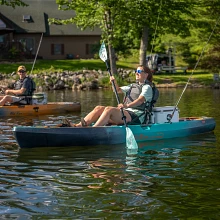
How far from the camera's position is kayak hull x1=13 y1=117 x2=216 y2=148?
1212 centimetres

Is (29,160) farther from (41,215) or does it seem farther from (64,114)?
(64,114)

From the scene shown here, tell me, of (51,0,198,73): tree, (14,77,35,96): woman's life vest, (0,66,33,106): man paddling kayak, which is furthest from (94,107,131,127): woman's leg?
(51,0,198,73): tree

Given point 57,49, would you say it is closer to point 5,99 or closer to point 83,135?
point 5,99

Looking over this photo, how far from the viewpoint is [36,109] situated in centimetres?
1908

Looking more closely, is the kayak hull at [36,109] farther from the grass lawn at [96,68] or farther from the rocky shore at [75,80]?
the grass lawn at [96,68]

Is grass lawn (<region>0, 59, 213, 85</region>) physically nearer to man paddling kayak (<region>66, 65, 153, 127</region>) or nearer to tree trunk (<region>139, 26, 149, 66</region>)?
tree trunk (<region>139, 26, 149, 66</region>)

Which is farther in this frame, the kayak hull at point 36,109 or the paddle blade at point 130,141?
the kayak hull at point 36,109

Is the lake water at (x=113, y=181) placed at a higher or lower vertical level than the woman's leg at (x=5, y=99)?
lower

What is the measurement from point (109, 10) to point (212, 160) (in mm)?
28646

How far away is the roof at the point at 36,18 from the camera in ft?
182

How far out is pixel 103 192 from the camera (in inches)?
339

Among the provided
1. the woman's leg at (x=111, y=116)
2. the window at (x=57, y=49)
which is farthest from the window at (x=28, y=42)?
the woman's leg at (x=111, y=116)

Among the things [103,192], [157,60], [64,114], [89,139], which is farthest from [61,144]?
[157,60]

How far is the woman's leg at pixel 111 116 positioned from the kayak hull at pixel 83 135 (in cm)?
17
